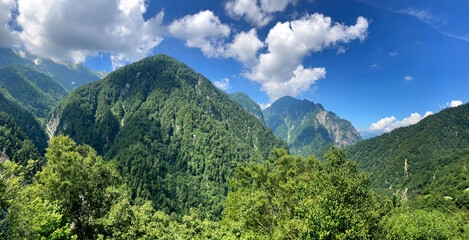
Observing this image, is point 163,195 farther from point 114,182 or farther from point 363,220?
point 363,220

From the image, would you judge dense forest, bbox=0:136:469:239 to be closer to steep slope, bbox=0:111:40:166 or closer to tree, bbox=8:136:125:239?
tree, bbox=8:136:125:239

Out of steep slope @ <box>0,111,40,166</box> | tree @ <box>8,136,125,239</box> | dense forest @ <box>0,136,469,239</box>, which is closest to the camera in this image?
dense forest @ <box>0,136,469,239</box>

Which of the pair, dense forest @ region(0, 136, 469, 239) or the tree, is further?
the tree

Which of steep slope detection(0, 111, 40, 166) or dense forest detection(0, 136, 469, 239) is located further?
steep slope detection(0, 111, 40, 166)

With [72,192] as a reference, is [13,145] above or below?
above

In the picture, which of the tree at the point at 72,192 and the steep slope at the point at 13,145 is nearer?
the tree at the point at 72,192

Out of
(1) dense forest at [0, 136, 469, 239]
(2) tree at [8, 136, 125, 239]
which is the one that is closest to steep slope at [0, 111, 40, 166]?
(2) tree at [8, 136, 125, 239]

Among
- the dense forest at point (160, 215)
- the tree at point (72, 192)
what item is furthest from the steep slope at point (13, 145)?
the dense forest at point (160, 215)

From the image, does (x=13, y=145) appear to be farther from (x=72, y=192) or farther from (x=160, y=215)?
(x=160, y=215)

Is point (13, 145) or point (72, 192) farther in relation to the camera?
point (13, 145)

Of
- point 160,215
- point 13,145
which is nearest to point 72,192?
point 160,215

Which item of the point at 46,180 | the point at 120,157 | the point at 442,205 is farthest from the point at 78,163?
the point at 120,157

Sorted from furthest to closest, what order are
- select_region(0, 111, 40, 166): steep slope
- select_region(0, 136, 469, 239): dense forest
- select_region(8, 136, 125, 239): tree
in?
select_region(0, 111, 40, 166): steep slope, select_region(8, 136, 125, 239): tree, select_region(0, 136, 469, 239): dense forest

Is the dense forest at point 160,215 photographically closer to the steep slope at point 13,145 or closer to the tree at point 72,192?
the tree at point 72,192
